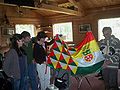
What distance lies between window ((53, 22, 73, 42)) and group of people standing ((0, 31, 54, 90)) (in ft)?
17.4

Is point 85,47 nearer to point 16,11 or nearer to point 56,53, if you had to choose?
point 56,53

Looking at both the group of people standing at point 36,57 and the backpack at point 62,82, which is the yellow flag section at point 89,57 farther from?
the backpack at point 62,82

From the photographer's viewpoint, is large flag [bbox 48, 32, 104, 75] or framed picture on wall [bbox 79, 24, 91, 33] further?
framed picture on wall [bbox 79, 24, 91, 33]

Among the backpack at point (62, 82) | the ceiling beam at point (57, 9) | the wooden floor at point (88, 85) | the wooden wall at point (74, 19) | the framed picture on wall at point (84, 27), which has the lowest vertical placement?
the wooden floor at point (88, 85)

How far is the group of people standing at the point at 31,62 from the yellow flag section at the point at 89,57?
0.60 meters

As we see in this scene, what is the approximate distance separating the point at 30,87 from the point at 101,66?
4.83 ft

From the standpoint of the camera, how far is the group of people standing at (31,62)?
340 cm

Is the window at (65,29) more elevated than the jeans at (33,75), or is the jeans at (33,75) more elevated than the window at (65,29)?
the window at (65,29)

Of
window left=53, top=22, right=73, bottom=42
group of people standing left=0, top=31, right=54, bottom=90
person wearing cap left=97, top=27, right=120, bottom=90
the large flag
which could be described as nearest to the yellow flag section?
the large flag

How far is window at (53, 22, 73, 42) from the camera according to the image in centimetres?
904

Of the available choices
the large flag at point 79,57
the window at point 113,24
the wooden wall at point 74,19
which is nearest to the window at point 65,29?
the wooden wall at point 74,19

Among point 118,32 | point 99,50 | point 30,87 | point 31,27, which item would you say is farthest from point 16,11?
point 99,50

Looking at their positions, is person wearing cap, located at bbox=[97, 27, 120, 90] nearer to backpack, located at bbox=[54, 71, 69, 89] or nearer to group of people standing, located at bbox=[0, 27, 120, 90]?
group of people standing, located at bbox=[0, 27, 120, 90]

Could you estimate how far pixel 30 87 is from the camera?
13.2 ft
